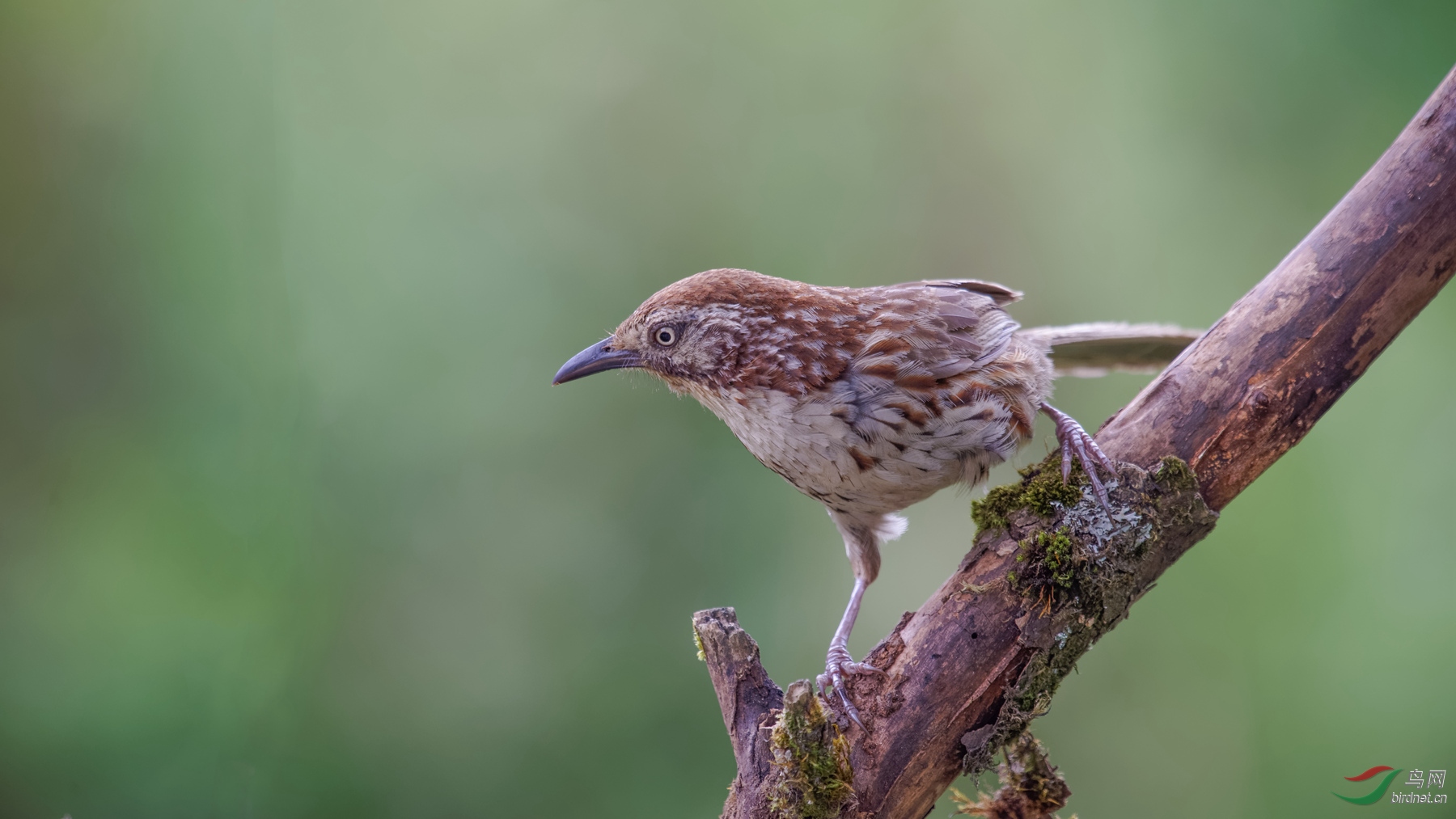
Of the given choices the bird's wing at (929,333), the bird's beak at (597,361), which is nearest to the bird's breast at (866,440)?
the bird's wing at (929,333)

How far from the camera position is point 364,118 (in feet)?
13.4

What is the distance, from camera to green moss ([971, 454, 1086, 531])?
2.52 m

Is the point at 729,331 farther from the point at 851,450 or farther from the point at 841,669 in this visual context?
the point at 841,669

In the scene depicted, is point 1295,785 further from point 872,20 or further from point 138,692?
point 138,692

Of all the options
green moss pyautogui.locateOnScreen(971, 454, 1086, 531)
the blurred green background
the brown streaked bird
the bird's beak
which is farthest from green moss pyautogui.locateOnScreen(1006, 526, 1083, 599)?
the blurred green background

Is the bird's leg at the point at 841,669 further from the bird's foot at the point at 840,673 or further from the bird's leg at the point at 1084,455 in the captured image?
the bird's leg at the point at 1084,455

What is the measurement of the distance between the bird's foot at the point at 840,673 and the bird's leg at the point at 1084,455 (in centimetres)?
77

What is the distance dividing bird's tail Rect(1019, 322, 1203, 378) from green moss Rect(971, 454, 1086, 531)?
702 millimetres

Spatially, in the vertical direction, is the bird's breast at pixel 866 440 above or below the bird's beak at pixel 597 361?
below

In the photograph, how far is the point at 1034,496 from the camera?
2.54 m

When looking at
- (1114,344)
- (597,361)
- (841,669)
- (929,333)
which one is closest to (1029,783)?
(841,669)

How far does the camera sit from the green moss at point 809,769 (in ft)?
7.61

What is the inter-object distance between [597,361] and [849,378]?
2.82ft

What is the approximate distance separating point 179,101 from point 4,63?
0.60 m
